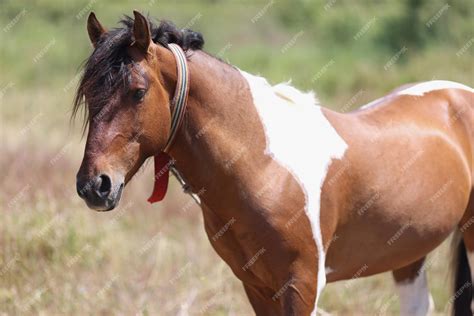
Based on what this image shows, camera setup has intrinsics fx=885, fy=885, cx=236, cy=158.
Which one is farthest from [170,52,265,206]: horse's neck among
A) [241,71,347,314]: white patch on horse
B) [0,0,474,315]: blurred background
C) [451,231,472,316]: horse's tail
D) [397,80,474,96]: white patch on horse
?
[451,231,472,316]: horse's tail

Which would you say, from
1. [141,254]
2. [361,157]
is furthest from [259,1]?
[361,157]

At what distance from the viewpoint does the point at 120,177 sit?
3.77 m

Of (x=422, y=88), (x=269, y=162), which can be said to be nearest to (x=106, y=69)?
(x=269, y=162)

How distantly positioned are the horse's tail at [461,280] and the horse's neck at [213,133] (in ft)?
6.24

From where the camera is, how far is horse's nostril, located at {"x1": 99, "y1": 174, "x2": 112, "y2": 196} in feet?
12.1

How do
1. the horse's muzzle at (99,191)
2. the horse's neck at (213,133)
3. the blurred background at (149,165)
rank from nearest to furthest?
the horse's muzzle at (99,191)
the horse's neck at (213,133)
the blurred background at (149,165)

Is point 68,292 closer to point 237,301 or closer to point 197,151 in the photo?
point 237,301

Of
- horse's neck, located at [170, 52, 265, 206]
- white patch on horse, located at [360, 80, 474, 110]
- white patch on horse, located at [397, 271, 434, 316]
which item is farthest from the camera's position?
white patch on horse, located at [397, 271, 434, 316]

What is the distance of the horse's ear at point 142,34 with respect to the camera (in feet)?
12.4

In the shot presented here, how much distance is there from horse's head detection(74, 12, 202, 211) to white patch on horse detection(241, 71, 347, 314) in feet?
1.96

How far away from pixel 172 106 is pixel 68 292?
9.24 feet

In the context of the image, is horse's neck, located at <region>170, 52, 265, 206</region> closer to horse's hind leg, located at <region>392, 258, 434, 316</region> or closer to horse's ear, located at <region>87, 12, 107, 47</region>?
horse's ear, located at <region>87, 12, 107, 47</region>

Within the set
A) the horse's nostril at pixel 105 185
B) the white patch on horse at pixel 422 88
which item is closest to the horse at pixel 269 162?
the horse's nostril at pixel 105 185

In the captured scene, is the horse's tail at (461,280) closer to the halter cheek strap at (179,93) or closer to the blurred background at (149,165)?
the blurred background at (149,165)
